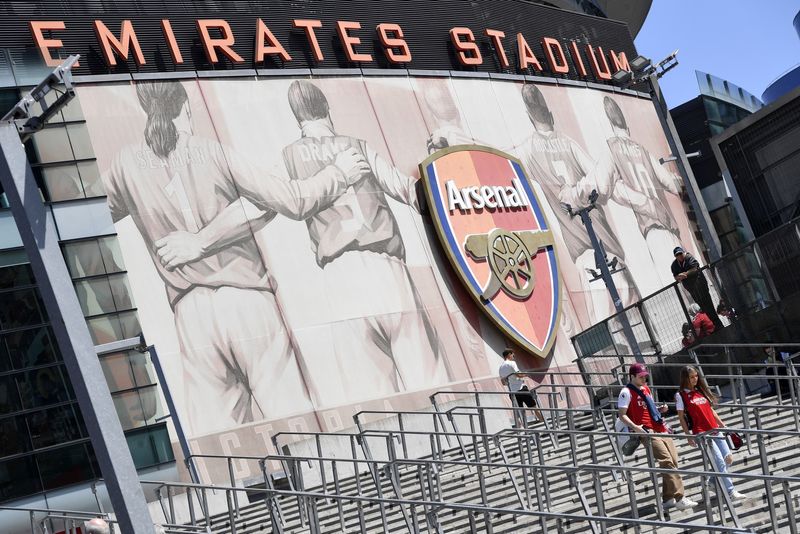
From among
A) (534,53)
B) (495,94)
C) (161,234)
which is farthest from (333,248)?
(534,53)

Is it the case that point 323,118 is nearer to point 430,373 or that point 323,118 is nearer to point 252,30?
point 252,30

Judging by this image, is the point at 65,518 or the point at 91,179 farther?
the point at 91,179

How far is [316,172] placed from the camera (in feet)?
94.2

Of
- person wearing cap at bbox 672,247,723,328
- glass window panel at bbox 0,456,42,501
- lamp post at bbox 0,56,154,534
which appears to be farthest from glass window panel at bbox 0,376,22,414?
person wearing cap at bbox 672,247,723,328

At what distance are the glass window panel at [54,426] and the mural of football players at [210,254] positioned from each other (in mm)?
2452

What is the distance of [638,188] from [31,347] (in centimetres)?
2228

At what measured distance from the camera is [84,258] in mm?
23938

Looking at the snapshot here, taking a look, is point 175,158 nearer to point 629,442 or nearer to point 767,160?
point 767,160

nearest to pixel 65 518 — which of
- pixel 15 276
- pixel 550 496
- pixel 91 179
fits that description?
A: pixel 550 496

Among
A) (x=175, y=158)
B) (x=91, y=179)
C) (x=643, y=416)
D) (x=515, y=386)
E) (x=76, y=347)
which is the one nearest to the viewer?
(x=76, y=347)

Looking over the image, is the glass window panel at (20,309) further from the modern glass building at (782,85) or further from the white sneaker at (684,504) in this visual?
the modern glass building at (782,85)

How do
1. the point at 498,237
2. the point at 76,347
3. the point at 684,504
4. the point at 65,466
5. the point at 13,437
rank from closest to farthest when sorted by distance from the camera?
the point at 76,347 < the point at 684,504 < the point at 13,437 < the point at 65,466 < the point at 498,237

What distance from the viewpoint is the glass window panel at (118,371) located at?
76.1ft

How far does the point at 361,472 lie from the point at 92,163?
905 centimetres
